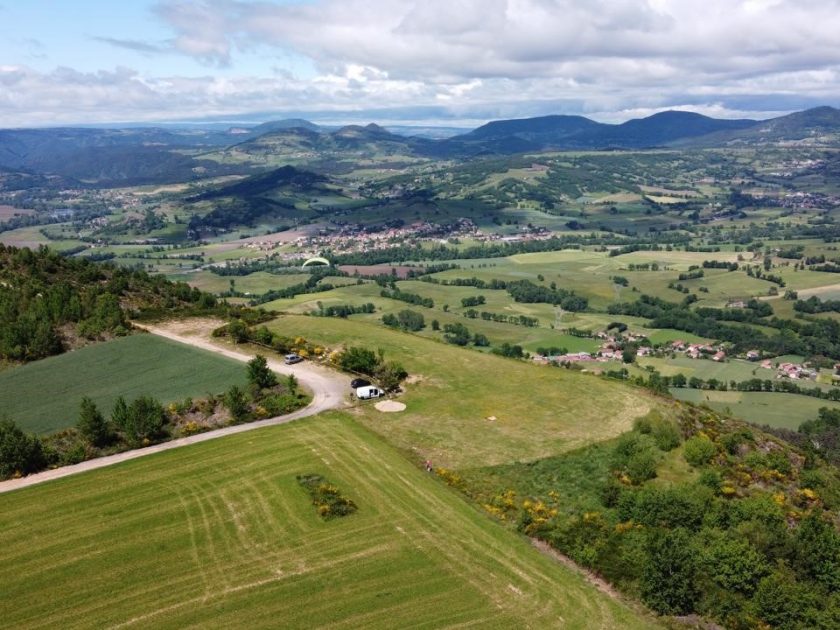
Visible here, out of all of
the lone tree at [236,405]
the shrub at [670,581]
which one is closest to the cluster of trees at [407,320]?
the lone tree at [236,405]

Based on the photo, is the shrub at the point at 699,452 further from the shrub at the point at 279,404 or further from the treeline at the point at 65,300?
the treeline at the point at 65,300

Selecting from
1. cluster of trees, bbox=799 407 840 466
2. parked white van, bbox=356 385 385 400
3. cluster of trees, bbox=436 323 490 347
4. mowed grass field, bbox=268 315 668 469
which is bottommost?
cluster of trees, bbox=799 407 840 466

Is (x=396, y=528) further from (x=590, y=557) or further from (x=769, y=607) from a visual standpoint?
(x=769, y=607)

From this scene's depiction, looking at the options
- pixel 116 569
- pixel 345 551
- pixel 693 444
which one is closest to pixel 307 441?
pixel 345 551

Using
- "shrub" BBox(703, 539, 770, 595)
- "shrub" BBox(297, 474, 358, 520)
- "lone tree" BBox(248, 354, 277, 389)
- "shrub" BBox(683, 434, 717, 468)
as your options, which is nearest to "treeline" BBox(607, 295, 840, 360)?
"shrub" BBox(683, 434, 717, 468)

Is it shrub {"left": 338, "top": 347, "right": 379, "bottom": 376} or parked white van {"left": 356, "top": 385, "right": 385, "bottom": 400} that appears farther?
shrub {"left": 338, "top": 347, "right": 379, "bottom": 376}

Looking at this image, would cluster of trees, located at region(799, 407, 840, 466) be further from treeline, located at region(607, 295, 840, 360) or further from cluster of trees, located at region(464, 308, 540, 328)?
cluster of trees, located at region(464, 308, 540, 328)
